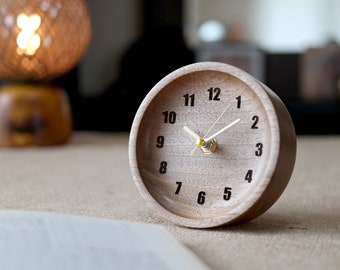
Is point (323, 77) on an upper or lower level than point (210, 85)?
lower

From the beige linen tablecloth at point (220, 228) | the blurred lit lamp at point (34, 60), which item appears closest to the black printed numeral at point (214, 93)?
the beige linen tablecloth at point (220, 228)

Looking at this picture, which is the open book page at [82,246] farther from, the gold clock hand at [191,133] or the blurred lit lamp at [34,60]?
the blurred lit lamp at [34,60]

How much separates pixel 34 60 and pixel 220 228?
3.93 feet

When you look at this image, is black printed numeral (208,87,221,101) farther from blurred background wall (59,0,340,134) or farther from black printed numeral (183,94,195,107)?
blurred background wall (59,0,340,134)

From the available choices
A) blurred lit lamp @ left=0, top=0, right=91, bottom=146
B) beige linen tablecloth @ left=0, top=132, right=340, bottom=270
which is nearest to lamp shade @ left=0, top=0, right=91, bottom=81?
blurred lit lamp @ left=0, top=0, right=91, bottom=146

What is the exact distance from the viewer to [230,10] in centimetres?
358

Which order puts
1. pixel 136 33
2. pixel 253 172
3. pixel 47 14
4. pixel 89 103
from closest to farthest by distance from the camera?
pixel 253 172, pixel 47 14, pixel 89 103, pixel 136 33

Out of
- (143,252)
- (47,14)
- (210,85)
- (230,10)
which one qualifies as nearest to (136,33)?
(230,10)

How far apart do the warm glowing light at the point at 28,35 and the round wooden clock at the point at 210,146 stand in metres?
1.09

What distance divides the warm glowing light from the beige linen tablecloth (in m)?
0.28

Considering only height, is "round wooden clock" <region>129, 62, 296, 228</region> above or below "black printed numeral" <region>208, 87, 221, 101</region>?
below

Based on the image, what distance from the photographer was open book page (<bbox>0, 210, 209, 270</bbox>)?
1.63 feet

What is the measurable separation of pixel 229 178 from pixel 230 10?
2.99m

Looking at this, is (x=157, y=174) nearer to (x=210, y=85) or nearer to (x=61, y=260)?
(x=210, y=85)
